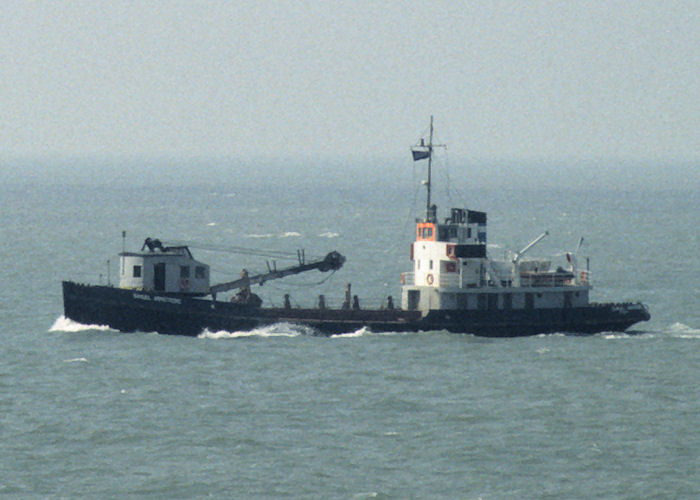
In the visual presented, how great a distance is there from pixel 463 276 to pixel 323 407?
18672mm

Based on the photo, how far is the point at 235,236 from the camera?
148 meters

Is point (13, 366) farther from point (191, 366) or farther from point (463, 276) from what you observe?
point (463, 276)

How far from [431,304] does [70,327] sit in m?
19.7

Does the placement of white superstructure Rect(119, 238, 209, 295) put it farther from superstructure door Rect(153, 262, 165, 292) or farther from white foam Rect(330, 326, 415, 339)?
white foam Rect(330, 326, 415, 339)

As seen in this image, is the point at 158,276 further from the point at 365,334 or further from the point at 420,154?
the point at 420,154

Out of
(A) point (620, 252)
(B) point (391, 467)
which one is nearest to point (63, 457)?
(B) point (391, 467)

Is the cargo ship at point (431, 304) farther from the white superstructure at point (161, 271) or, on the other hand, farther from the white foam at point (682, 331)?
the white foam at point (682, 331)

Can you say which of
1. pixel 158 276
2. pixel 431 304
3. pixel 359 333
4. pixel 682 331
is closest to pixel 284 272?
pixel 359 333

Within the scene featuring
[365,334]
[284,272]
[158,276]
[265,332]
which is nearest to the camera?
[365,334]

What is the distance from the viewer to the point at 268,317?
7181 centimetres

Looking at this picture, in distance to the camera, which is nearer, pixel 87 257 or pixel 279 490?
pixel 279 490

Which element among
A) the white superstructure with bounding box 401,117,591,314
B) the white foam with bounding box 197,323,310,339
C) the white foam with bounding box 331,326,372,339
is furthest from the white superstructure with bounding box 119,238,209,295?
the white superstructure with bounding box 401,117,591,314

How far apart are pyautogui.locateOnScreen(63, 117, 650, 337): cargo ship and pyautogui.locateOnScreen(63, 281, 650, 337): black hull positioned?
0.05 meters

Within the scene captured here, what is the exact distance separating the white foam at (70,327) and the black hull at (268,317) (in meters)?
0.53
